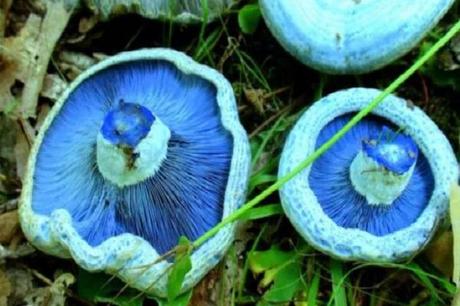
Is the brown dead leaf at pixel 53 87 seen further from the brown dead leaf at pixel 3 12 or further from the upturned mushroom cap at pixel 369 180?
the upturned mushroom cap at pixel 369 180

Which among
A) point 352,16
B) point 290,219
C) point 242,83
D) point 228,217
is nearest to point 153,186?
point 228,217

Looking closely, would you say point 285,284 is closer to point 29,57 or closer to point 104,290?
point 104,290

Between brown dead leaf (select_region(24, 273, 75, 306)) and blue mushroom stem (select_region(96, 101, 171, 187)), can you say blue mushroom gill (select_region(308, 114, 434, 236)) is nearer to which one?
blue mushroom stem (select_region(96, 101, 171, 187))

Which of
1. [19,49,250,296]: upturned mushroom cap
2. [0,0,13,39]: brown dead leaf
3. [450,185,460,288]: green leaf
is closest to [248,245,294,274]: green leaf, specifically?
[19,49,250,296]: upturned mushroom cap

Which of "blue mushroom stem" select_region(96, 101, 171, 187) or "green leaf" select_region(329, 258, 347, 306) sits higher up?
"blue mushroom stem" select_region(96, 101, 171, 187)

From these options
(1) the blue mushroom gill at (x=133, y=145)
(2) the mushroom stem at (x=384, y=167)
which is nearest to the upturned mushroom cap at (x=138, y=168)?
(1) the blue mushroom gill at (x=133, y=145)

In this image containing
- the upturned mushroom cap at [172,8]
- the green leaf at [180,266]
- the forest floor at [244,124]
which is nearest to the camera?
the green leaf at [180,266]

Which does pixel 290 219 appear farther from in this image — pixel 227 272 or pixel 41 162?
pixel 41 162
